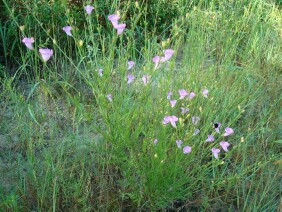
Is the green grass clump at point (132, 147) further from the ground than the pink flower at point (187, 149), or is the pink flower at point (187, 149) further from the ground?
the pink flower at point (187, 149)

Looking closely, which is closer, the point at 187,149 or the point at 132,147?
the point at 187,149

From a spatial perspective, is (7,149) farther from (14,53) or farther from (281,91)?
(281,91)

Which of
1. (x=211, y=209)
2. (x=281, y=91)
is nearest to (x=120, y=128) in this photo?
(x=211, y=209)

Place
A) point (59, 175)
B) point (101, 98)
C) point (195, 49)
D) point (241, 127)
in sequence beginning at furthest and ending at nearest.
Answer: point (195, 49), point (241, 127), point (59, 175), point (101, 98)

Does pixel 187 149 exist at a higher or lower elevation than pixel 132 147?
higher

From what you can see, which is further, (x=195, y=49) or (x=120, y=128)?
(x=195, y=49)

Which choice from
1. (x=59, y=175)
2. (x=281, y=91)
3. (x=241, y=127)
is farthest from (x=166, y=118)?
(x=281, y=91)

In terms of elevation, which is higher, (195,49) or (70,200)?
(195,49)

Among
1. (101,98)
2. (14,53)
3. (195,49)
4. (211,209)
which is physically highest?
(101,98)

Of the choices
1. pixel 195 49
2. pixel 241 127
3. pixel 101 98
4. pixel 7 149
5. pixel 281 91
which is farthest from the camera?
pixel 281 91

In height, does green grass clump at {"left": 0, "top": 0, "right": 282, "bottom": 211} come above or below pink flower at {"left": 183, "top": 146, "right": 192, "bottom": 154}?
below

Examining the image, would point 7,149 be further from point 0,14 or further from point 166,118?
point 0,14

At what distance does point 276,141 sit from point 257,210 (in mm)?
479

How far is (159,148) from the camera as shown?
1.83 metres
